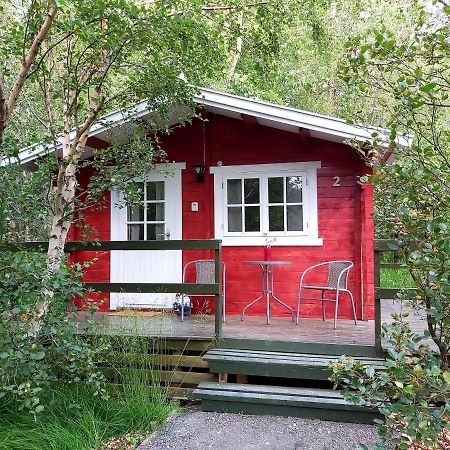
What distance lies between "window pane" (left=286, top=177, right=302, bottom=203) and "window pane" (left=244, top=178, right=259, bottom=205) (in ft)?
1.34

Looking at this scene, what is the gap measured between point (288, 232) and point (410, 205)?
11.7 feet

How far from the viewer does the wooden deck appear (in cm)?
410

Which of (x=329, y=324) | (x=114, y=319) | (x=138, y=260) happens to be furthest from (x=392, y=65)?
(x=138, y=260)

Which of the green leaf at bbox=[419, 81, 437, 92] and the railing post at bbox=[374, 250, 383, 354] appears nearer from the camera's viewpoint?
the green leaf at bbox=[419, 81, 437, 92]

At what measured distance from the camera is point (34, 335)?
3.03 meters

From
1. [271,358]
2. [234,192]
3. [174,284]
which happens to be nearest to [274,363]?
[271,358]

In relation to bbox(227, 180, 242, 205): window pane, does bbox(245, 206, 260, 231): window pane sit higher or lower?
lower

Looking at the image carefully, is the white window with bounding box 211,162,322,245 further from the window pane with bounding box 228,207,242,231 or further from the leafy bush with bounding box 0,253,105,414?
the leafy bush with bounding box 0,253,105,414

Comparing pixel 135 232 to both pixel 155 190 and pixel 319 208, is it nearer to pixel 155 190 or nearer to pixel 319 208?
pixel 155 190

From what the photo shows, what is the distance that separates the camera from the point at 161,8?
3.62 meters

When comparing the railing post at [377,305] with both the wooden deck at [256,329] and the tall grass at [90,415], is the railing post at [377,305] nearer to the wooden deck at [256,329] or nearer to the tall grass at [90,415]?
the wooden deck at [256,329]

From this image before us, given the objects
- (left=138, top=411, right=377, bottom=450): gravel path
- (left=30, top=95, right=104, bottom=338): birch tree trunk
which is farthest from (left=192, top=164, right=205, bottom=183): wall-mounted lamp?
(left=138, top=411, right=377, bottom=450): gravel path

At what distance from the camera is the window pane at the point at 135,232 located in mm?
6234

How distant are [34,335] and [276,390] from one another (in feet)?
6.27
